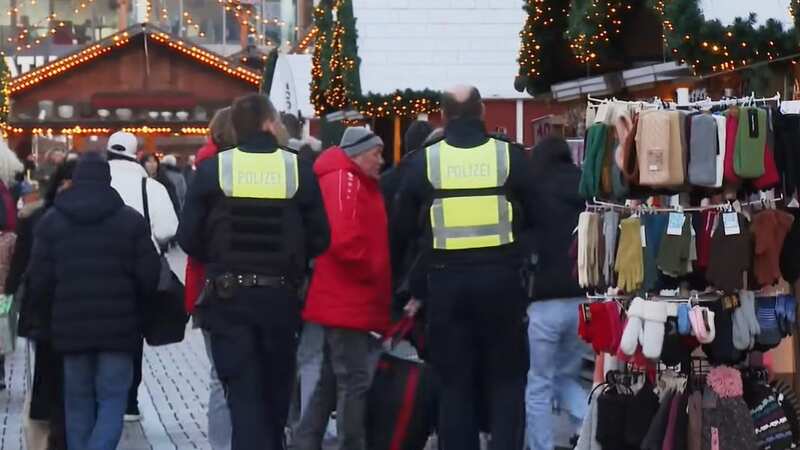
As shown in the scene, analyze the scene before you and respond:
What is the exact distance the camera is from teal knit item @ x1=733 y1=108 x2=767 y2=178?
324 inches

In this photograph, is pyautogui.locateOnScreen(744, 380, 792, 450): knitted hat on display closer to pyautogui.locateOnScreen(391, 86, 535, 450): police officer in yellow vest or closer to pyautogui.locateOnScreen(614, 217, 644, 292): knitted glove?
pyautogui.locateOnScreen(614, 217, 644, 292): knitted glove

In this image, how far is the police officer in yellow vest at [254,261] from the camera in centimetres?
848

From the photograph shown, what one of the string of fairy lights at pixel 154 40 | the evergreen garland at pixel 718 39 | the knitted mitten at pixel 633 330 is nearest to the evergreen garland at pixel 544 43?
the evergreen garland at pixel 718 39

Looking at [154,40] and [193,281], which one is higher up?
[154,40]

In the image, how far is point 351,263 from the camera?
9.53 meters

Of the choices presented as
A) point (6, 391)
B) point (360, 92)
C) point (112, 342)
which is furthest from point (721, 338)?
point (360, 92)

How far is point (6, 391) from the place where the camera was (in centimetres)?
1379

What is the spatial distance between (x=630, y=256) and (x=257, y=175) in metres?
Answer: 1.80

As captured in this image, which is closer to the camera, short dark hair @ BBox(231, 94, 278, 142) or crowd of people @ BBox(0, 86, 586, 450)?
crowd of people @ BBox(0, 86, 586, 450)

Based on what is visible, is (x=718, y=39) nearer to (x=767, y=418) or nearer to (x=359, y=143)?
(x=359, y=143)

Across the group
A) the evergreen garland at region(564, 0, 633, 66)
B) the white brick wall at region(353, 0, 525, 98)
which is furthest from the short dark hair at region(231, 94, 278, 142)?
the white brick wall at region(353, 0, 525, 98)

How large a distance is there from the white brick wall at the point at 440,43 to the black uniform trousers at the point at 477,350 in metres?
14.9

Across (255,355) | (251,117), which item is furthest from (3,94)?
(255,355)

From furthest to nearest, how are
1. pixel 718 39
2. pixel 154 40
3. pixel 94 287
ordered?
1. pixel 154 40
2. pixel 718 39
3. pixel 94 287
